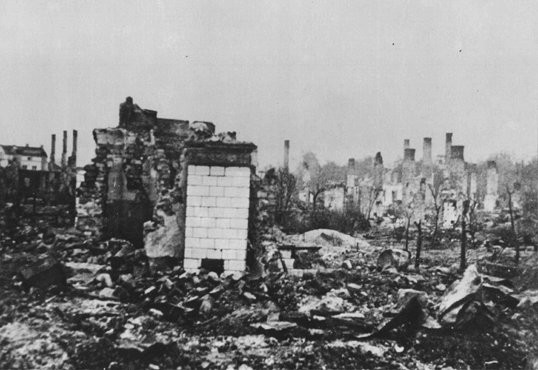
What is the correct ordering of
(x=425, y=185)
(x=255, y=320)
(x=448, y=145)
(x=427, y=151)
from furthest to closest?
(x=427, y=151)
(x=448, y=145)
(x=425, y=185)
(x=255, y=320)

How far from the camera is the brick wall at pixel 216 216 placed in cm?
827

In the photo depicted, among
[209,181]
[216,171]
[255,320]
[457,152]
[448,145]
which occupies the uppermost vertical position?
[448,145]

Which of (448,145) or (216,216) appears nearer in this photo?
(216,216)

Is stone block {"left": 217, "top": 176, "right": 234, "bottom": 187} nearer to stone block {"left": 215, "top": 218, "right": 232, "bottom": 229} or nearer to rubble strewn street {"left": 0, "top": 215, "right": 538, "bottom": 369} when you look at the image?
stone block {"left": 215, "top": 218, "right": 232, "bottom": 229}

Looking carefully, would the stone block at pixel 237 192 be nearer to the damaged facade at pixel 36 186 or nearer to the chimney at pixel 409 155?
the damaged facade at pixel 36 186

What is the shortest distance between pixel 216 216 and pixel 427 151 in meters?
33.5

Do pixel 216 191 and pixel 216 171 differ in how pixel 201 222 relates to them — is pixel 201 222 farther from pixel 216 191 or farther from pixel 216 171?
pixel 216 171

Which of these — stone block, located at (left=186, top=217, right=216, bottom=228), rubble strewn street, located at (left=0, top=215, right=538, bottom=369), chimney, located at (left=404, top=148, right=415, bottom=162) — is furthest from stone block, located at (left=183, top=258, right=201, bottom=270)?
chimney, located at (left=404, top=148, right=415, bottom=162)

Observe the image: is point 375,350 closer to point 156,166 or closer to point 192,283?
point 192,283

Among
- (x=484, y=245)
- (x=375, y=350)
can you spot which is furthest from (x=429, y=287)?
(x=484, y=245)

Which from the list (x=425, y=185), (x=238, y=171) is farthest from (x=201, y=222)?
(x=425, y=185)

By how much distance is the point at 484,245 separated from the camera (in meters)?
14.9

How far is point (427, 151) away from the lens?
37938 millimetres

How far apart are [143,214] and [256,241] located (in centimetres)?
557
